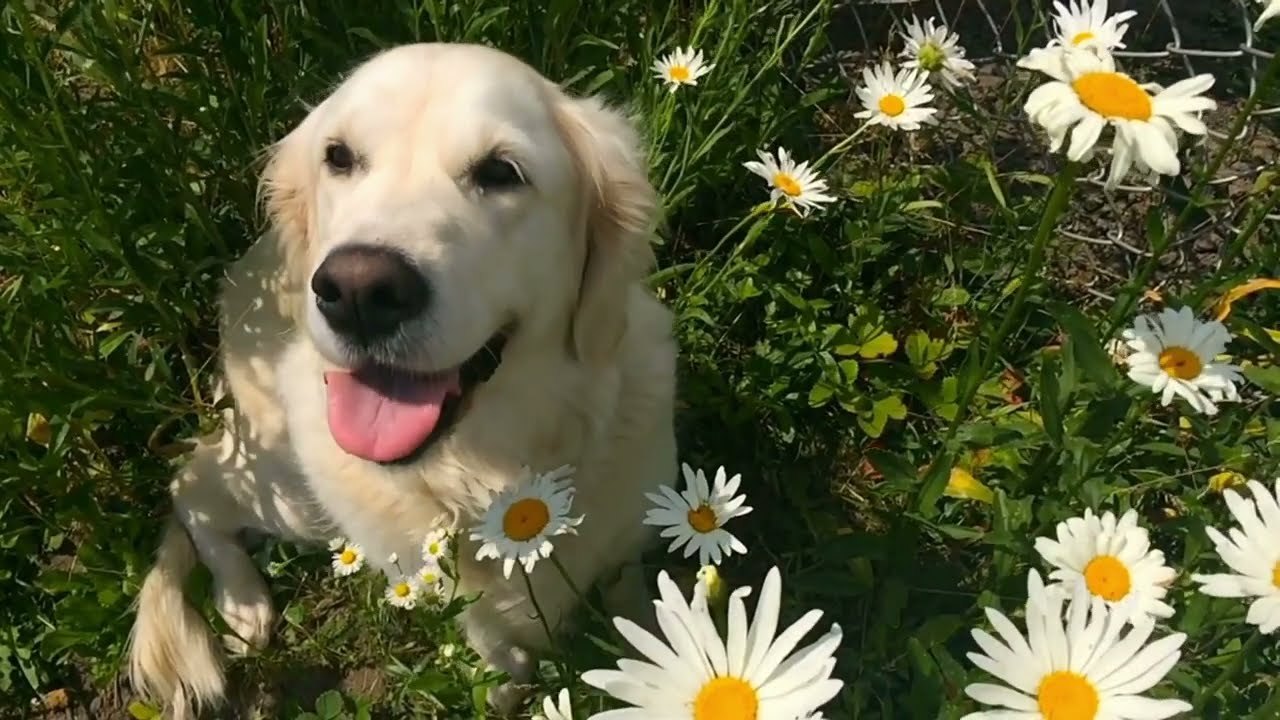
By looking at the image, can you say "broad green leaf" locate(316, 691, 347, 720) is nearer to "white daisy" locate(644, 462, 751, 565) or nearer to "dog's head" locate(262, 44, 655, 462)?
"dog's head" locate(262, 44, 655, 462)

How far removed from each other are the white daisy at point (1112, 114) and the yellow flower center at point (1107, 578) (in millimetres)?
447

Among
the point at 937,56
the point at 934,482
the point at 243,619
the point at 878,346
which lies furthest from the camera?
the point at 878,346

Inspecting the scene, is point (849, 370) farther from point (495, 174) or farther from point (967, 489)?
point (495, 174)

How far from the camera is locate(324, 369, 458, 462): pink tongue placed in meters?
1.60

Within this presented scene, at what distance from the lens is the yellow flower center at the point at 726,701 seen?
865 millimetres

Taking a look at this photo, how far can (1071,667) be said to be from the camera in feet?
2.96

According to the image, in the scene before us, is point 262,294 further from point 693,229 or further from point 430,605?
point 693,229

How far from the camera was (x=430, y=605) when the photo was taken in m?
1.52

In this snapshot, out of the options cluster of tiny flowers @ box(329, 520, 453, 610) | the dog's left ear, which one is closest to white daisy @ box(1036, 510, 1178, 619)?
cluster of tiny flowers @ box(329, 520, 453, 610)

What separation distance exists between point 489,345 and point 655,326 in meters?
0.52

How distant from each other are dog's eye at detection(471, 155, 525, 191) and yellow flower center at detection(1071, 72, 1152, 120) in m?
0.97

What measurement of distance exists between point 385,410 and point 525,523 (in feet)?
1.40

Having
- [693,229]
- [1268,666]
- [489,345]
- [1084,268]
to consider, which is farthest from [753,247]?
[1268,666]

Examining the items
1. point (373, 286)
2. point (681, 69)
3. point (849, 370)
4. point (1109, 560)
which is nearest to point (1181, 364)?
point (1109, 560)
